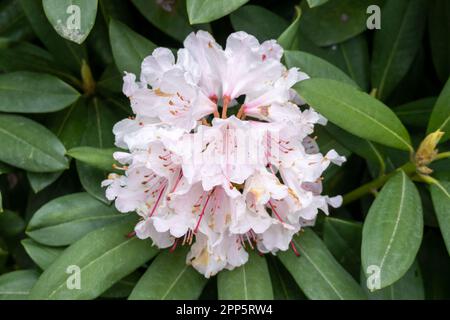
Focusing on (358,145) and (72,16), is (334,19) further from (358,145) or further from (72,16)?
(72,16)

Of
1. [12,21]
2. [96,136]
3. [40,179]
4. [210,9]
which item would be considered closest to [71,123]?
[96,136]

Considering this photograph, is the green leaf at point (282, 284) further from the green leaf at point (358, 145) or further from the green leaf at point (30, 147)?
the green leaf at point (30, 147)

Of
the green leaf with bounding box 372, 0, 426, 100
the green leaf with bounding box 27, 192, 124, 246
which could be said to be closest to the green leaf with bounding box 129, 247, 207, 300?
the green leaf with bounding box 27, 192, 124, 246

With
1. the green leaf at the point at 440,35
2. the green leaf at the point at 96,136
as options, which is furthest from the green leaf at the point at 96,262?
the green leaf at the point at 440,35

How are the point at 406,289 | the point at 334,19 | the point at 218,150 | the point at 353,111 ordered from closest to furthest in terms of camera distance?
the point at 218,150 < the point at 353,111 < the point at 406,289 < the point at 334,19

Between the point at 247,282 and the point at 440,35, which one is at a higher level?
the point at 440,35

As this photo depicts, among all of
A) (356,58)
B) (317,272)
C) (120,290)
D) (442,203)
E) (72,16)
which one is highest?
(72,16)

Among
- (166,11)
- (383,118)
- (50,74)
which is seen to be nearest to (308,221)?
(383,118)
